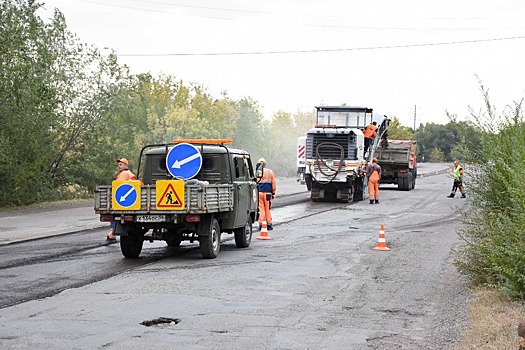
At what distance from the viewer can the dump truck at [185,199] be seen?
45.7 ft

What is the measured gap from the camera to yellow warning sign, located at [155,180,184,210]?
1384 centimetres

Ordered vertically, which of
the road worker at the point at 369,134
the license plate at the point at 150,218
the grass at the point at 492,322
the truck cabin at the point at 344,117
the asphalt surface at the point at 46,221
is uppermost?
the truck cabin at the point at 344,117

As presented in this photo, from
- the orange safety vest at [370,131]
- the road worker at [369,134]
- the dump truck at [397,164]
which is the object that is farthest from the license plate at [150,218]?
the dump truck at [397,164]

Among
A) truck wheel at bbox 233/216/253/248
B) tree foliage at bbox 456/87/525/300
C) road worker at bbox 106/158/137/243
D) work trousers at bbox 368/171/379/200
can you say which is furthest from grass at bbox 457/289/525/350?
work trousers at bbox 368/171/379/200

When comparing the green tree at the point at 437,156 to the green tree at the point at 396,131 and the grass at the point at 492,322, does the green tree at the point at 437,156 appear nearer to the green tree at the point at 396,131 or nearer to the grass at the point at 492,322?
the green tree at the point at 396,131

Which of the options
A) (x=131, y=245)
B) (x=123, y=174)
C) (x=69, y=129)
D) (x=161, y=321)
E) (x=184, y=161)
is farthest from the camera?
(x=69, y=129)

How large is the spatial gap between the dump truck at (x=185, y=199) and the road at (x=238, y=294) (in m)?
0.48

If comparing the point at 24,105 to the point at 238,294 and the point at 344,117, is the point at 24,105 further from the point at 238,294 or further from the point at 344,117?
the point at 238,294

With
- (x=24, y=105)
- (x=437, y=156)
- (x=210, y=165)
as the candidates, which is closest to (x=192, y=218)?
(x=210, y=165)

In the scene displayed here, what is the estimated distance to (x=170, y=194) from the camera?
45.7 ft

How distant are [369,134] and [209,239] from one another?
20.4 metres

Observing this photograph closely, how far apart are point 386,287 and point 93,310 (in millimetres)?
4454

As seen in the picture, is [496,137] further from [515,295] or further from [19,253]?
[19,253]

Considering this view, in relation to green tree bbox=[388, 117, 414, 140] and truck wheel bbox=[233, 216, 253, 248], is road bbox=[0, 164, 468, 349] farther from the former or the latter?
green tree bbox=[388, 117, 414, 140]
